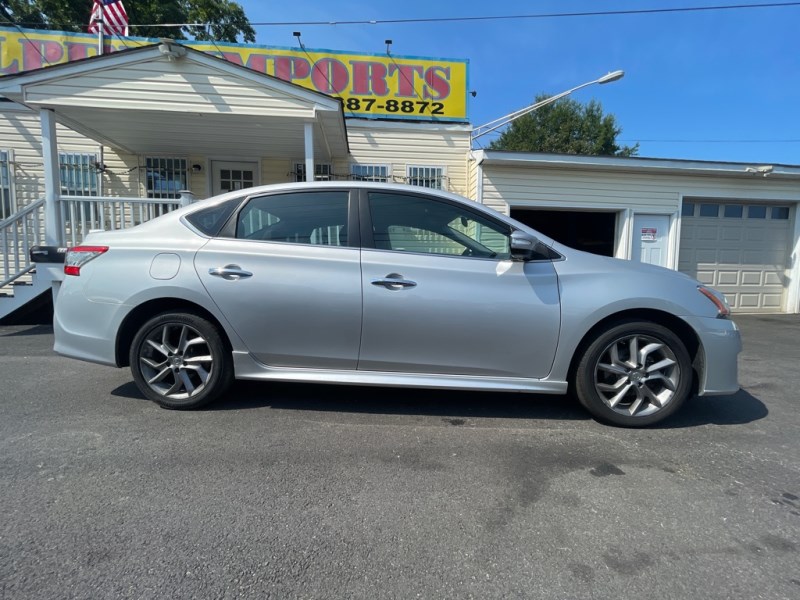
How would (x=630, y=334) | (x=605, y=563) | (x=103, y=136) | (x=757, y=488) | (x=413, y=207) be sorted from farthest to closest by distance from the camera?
(x=103, y=136) < (x=413, y=207) < (x=630, y=334) < (x=757, y=488) < (x=605, y=563)

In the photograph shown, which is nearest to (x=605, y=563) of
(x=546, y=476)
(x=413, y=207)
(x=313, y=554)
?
(x=546, y=476)

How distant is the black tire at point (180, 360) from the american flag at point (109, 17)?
363 inches

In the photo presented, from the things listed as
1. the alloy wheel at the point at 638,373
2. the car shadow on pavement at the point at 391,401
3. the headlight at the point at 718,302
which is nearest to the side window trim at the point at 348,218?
the car shadow on pavement at the point at 391,401

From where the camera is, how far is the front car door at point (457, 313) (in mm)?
3021

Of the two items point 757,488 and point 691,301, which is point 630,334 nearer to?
point 691,301

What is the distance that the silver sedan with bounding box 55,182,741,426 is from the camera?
3041mm

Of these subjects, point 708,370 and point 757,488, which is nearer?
point 757,488

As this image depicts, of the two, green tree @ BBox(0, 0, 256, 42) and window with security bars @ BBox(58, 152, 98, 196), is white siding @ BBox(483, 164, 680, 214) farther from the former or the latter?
green tree @ BBox(0, 0, 256, 42)

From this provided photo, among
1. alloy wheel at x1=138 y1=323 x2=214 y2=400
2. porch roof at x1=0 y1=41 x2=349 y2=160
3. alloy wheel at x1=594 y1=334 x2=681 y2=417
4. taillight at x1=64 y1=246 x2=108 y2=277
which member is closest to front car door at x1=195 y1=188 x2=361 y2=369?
alloy wheel at x1=138 y1=323 x2=214 y2=400

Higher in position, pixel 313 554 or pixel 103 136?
pixel 103 136

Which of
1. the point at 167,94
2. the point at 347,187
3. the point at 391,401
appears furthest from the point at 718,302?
the point at 167,94

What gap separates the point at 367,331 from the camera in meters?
3.07

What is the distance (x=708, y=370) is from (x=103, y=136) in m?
9.86

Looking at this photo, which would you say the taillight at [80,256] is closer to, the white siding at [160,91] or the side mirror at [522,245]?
the side mirror at [522,245]
